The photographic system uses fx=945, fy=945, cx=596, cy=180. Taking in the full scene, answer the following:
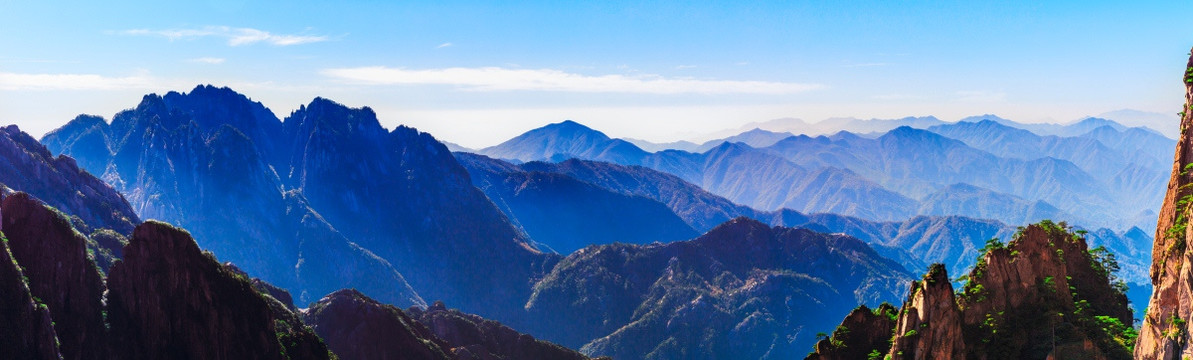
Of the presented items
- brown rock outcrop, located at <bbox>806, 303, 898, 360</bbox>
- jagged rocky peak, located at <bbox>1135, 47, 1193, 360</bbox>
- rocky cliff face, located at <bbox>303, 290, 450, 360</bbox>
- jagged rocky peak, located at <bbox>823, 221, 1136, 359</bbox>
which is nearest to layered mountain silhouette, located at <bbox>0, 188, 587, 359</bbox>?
rocky cliff face, located at <bbox>303, 290, 450, 360</bbox>

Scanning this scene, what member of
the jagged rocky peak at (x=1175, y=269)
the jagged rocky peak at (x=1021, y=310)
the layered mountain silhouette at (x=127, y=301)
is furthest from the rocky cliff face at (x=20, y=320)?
the jagged rocky peak at (x=1175, y=269)

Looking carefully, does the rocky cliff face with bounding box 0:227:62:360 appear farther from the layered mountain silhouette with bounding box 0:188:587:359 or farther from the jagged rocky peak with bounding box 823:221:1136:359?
the jagged rocky peak with bounding box 823:221:1136:359

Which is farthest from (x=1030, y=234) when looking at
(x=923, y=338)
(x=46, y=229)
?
(x=46, y=229)

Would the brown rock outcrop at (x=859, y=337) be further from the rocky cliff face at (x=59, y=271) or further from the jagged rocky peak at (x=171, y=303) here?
the rocky cliff face at (x=59, y=271)

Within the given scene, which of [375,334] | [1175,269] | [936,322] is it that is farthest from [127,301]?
[1175,269]

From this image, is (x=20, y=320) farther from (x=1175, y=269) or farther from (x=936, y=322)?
(x=1175, y=269)

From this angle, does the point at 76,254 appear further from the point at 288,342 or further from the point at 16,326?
the point at 288,342

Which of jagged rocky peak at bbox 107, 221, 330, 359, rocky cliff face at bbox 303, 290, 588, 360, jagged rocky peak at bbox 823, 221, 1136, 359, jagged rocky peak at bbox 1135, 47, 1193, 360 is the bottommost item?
rocky cliff face at bbox 303, 290, 588, 360
